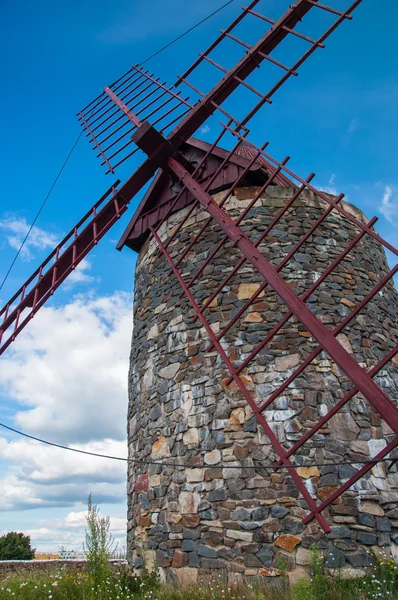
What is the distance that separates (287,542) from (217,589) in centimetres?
88

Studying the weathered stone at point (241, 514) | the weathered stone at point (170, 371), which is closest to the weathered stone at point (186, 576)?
the weathered stone at point (241, 514)

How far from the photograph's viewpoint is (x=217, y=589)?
16.7ft

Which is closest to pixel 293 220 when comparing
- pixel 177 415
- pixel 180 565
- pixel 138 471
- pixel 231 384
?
pixel 231 384

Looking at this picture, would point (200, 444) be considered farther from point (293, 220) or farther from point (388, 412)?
→ point (293, 220)

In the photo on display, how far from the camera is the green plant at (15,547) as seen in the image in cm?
1784

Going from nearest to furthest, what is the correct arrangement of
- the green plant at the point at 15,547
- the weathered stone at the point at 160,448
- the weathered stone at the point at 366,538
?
the weathered stone at the point at 366,538
the weathered stone at the point at 160,448
the green plant at the point at 15,547

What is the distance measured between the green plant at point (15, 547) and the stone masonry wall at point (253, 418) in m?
13.5

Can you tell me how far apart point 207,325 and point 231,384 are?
0.85 metres

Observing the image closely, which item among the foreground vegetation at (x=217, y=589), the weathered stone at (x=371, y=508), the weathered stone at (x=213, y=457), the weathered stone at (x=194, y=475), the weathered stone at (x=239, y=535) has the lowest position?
the foreground vegetation at (x=217, y=589)

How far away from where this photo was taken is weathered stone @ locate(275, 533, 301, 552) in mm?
5207

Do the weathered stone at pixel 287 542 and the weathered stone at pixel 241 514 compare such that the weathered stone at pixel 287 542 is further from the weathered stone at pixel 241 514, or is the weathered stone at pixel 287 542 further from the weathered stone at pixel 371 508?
the weathered stone at pixel 371 508

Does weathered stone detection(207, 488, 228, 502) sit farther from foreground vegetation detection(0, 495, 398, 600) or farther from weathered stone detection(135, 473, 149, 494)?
weathered stone detection(135, 473, 149, 494)

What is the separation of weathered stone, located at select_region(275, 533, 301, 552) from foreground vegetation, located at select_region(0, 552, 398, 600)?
0.28 m

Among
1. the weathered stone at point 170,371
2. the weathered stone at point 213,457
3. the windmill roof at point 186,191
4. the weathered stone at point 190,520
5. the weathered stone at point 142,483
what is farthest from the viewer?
the windmill roof at point 186,191
